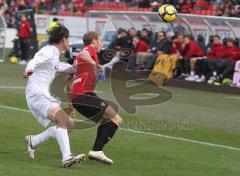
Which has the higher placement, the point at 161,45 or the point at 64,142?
the point at 64,142

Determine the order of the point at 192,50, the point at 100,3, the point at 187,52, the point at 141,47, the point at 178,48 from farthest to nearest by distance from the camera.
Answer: the point at 100,3 → the point at 141,47 → the point at 178,48 → the point at 187,52 → the point at 192,50

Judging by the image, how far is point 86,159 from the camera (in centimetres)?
1048

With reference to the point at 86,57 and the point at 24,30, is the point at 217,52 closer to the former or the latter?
the point at 24,30

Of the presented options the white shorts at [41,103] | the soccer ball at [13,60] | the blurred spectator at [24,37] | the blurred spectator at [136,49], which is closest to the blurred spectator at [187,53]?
the blurred spectator at [136,49]

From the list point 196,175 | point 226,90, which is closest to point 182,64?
point 226,90

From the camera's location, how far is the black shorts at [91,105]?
34.3ft

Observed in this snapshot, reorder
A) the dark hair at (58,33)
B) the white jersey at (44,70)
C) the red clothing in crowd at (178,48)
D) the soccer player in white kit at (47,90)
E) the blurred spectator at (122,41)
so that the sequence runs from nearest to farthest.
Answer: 1. the soccer player in white kit at (47,90)
2. the white jersey at (44,70)
3. the dark hair at (58,33)
4. the red clothing in crowd at (178,48)
5. the blurred spectator at (122,41)

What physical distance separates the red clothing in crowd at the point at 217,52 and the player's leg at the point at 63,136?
14.1m

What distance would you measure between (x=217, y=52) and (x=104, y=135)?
13.7m

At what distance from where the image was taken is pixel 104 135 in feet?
33.8

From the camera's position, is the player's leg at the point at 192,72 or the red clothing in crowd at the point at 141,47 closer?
the player's leg at the point at 192,72

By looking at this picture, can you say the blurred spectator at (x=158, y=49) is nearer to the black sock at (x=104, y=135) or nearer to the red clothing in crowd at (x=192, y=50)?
the red clothing in crowd at (x=192, y=50)

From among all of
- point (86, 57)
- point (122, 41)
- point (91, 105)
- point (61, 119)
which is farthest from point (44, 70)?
point (122, 41)

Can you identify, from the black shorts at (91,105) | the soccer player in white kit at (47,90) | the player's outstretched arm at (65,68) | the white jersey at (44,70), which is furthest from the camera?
the black shorts at (91,105)
